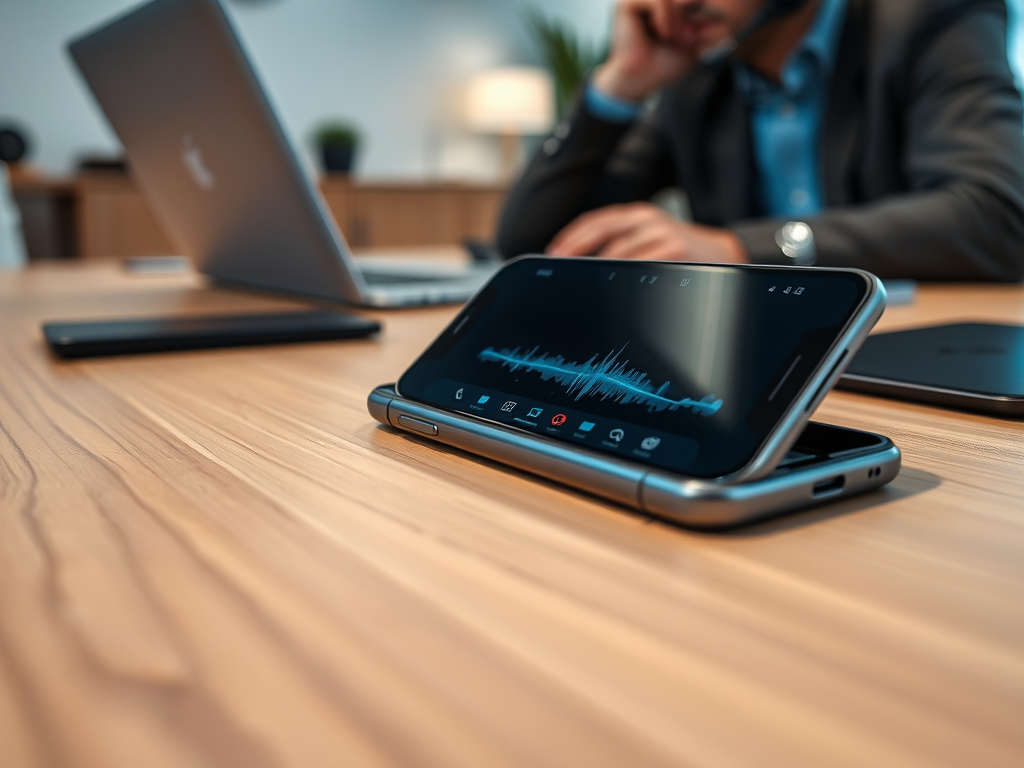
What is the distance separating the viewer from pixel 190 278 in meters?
1.25

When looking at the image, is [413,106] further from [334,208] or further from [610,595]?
[610,595]

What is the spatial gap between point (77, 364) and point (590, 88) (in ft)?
3.26

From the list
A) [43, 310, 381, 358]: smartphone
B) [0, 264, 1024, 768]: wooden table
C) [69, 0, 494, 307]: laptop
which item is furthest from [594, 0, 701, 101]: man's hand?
[0, 264, 1024, 768]: wooden table

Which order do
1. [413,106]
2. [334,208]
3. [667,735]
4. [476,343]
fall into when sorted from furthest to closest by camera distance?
[413,106] < [334,208] < [476,343] < [667,735]

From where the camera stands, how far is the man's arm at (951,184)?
96cm

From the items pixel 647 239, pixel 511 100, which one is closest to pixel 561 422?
pixel 647 239

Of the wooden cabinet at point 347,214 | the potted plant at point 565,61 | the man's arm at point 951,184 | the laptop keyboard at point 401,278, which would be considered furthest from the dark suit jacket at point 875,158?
the potted plant at point 565,61

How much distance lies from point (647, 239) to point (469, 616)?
710 mm

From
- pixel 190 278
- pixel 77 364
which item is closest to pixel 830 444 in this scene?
pixel 77 364

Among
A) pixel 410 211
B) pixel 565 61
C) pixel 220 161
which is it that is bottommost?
pixel 410 211

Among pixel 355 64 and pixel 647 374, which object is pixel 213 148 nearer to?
pixel 647 374

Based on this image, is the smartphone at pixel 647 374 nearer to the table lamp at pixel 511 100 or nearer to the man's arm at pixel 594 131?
the man's arm at pixel 594 131

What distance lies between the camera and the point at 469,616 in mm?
227

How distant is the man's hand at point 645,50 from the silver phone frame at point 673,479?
109 cm
